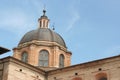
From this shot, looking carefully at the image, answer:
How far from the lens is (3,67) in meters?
24.8

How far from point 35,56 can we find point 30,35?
2961mm

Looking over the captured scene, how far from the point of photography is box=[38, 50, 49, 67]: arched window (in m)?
31.5

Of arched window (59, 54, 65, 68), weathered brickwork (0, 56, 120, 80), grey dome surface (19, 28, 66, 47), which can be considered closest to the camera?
weathered brickwork (0, 56, 120, 80)

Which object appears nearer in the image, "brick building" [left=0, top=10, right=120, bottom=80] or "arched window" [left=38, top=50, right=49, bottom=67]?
"brick building" [left=0, top=10, right=120, bottom=80]

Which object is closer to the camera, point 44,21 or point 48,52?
point 48,52

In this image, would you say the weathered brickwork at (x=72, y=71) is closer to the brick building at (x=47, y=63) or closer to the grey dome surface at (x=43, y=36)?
the brick building at (x=47, y=63)

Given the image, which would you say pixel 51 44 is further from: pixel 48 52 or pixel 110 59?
pixel 110 59

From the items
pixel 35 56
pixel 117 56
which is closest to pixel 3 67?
pixel 35 56

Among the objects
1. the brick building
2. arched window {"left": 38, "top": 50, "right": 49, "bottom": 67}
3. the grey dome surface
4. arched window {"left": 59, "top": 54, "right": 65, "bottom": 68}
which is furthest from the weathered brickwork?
the grey dome surface

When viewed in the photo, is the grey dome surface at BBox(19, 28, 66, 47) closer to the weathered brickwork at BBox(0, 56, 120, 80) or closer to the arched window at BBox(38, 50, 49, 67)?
the arched window at BBox(38, 50, 49, 67)

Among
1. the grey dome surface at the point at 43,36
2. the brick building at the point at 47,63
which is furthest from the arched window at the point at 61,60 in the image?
the grey dome surface at the point at 43,36

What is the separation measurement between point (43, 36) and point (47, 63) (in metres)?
3.09

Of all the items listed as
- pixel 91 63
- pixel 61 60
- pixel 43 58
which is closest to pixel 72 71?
pixel 91 63

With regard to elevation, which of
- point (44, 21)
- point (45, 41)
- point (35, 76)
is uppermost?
point (44, 21)
